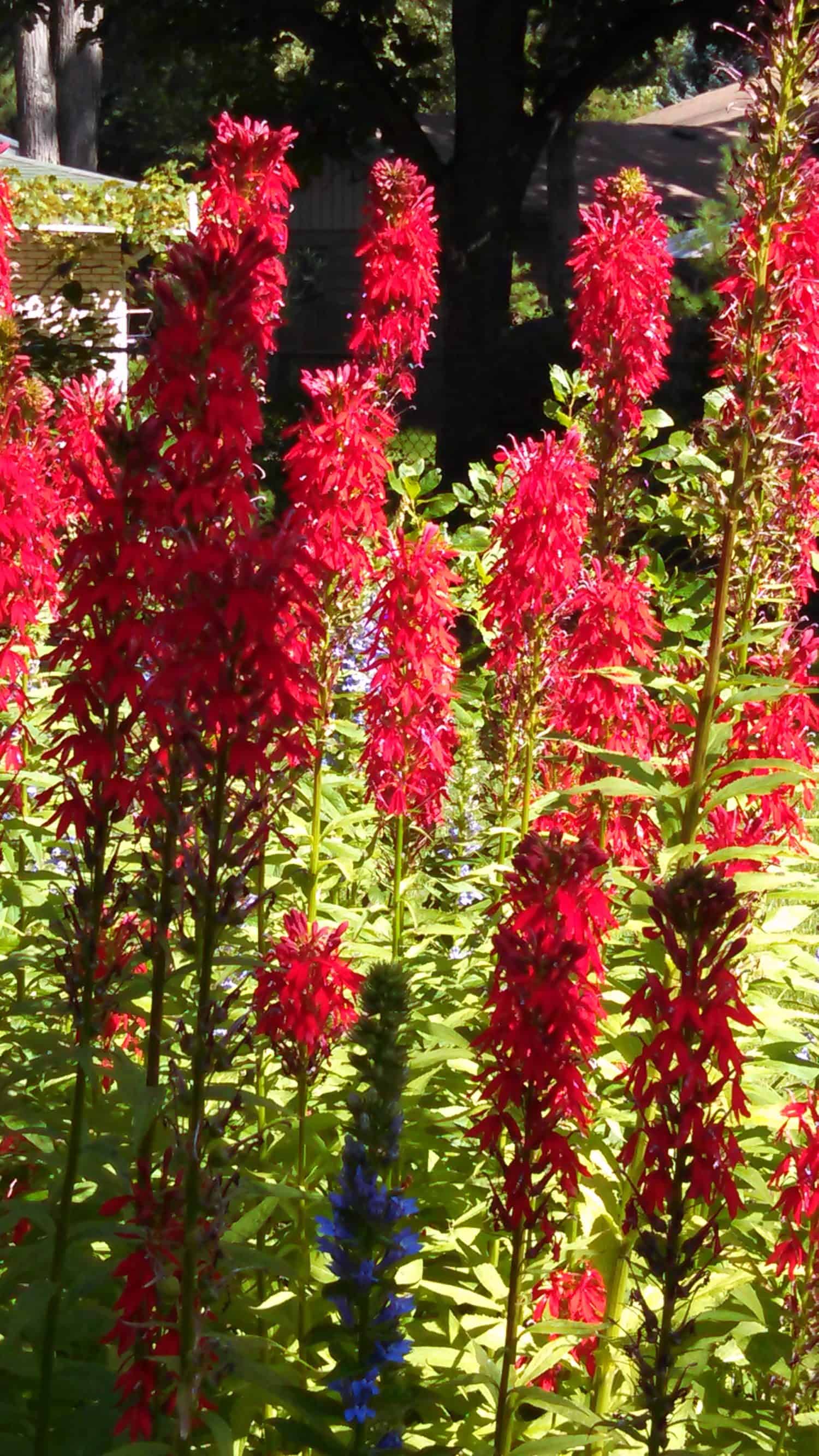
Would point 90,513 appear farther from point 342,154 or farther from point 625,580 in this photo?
point 342,154

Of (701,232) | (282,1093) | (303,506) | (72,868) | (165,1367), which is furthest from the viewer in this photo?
(701,232)

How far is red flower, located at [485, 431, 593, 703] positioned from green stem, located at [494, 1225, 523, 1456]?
1.69 m

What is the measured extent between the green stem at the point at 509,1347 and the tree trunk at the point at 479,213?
11228 millimetres

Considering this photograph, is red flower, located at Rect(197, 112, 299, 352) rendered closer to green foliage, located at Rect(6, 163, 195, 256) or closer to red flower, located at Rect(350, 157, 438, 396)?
red flower, located at Rect(350, 157, 438, 396)

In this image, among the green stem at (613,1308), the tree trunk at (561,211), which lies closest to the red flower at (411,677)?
the green stem at (613,1308)

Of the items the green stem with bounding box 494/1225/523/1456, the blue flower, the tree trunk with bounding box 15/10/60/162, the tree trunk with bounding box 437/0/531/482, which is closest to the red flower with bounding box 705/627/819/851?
the green stem with bounding box 494/1225/523/1456

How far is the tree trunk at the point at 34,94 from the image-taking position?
28719 mm

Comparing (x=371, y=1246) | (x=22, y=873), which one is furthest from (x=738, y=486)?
(x=22, y=873)

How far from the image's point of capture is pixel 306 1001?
289cm

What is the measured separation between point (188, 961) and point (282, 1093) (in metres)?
0.37

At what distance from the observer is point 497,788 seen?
5109 mm

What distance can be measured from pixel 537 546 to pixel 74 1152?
5.90 ft

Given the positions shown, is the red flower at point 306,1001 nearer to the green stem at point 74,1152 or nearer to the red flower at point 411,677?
the green stem at point 74,1152

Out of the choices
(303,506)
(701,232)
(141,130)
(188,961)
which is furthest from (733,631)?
(141,130)
